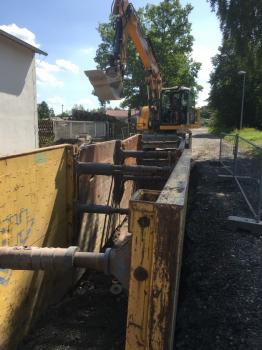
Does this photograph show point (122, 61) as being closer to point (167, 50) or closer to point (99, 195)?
point (99, 195)

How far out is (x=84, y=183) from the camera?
523 cm

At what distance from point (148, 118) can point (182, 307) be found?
1247cm

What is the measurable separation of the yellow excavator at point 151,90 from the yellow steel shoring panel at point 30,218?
6031 mm

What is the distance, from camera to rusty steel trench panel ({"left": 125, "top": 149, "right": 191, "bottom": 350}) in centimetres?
174

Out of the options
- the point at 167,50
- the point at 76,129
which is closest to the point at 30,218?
the point at 76,129

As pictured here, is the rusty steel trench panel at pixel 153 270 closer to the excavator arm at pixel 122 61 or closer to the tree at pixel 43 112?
the excavator arm at pixel 122 61

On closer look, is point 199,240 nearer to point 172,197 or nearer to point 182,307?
point 182,307

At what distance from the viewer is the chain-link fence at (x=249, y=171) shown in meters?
6.75

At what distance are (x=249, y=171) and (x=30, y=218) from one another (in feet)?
A: 22.2

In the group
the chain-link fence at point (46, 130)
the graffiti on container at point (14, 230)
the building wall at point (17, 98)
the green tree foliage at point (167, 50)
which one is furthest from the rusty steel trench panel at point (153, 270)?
the green tree foliage at point (167, 50)

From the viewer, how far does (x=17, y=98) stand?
14.3 metres

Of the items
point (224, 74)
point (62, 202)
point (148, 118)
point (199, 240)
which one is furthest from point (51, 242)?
point (224, 74)

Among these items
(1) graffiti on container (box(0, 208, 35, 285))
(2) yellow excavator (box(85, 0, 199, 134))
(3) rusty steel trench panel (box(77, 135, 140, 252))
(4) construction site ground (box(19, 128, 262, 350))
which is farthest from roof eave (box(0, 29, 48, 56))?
(1) graffiti on container (box(0, 208, 35, 285))

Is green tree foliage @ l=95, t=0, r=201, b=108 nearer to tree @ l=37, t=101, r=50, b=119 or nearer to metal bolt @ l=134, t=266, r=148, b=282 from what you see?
→ tree @ l=37, t=101, r=50, b=119
